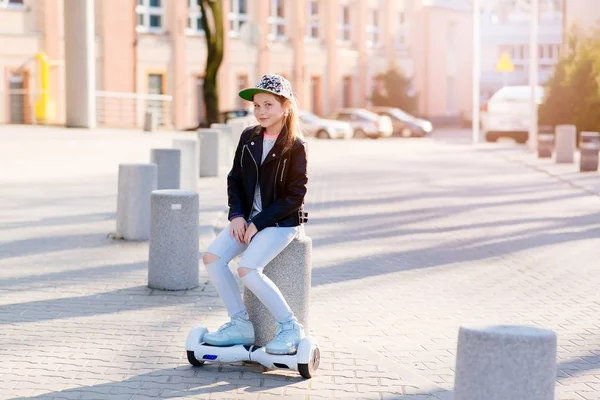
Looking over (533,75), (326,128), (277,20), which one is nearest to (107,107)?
(326,128)

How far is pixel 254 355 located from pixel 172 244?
9.93ft

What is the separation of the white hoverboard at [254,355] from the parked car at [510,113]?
34.5 metres

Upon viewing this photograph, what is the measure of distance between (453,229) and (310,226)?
5.61 ft

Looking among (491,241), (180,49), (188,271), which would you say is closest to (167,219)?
(188,271)

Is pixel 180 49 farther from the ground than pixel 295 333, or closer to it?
farther from the ground

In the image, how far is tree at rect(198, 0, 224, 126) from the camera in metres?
38.2

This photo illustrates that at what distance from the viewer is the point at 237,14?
54531 millimetres

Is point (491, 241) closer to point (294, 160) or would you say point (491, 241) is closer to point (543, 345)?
point (294, 160)

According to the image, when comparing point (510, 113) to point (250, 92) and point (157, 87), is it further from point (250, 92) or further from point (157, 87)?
point (250, 92)

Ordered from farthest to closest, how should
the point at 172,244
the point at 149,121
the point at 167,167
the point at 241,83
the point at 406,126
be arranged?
the point at 241,83 → the point at 406,126 → the point at 149,121 → the point at 167,167 → the point at 172,244

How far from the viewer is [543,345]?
470cm

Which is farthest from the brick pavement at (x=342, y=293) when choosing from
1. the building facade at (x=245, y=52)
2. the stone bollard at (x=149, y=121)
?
the building facade at (x=245, y=52)

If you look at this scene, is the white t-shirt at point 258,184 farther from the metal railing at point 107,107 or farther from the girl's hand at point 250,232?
the metal railing at point 107,107

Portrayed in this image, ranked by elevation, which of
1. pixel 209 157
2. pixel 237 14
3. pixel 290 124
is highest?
pixel 237 14
